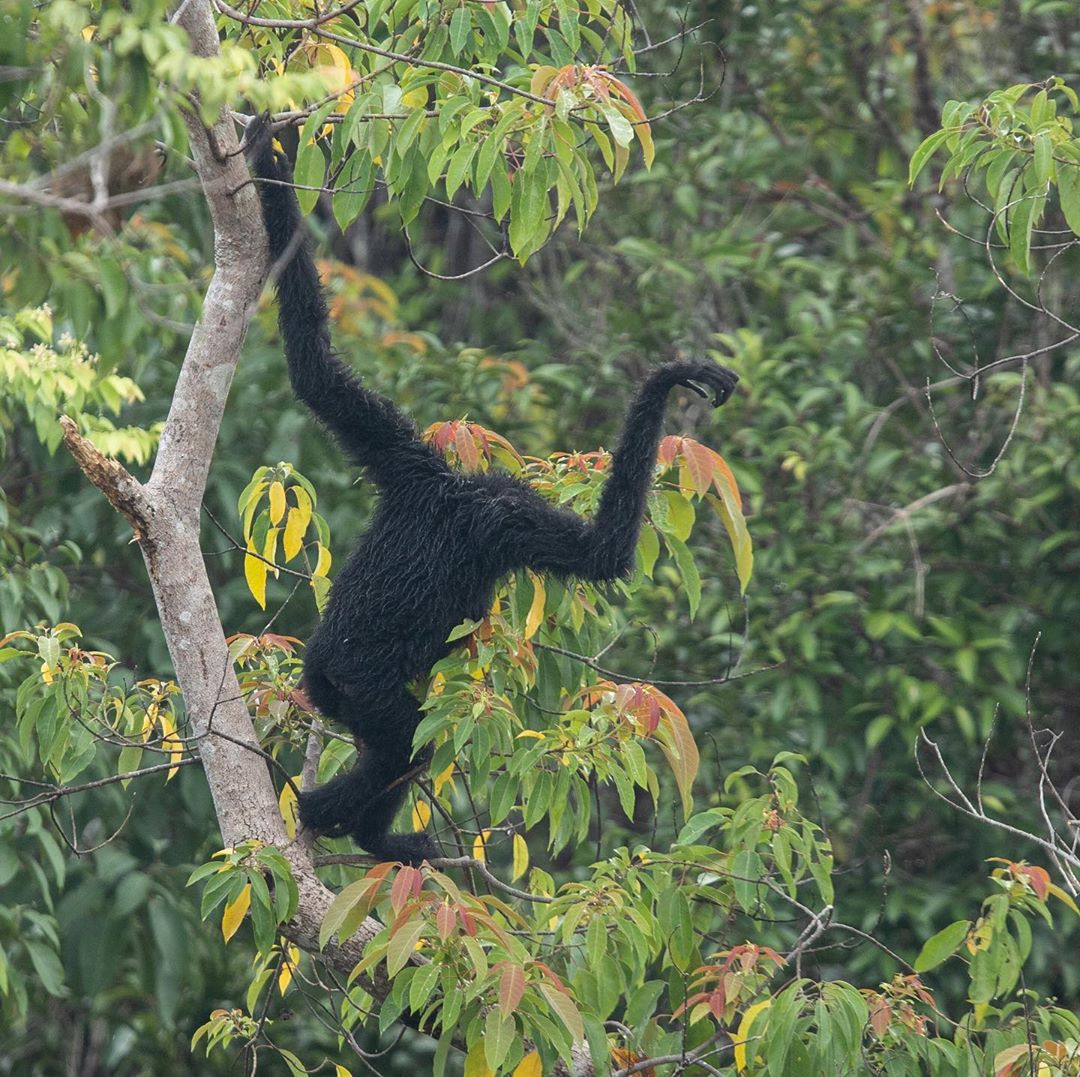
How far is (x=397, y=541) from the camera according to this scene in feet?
11.4

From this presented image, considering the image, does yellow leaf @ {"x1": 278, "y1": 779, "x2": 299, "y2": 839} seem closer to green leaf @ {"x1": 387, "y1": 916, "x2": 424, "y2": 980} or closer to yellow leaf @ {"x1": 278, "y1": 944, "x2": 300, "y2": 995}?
yellow leaf @ {"x1": 278, "y1": 944, "x2": 300, "y2": 995}

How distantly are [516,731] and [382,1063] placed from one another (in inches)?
142

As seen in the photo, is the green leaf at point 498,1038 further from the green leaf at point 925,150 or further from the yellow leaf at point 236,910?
the green leaf at point 925,150

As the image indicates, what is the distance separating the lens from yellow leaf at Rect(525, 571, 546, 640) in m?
3.43

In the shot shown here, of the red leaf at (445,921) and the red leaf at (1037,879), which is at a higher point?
the red leaf at (445,921)

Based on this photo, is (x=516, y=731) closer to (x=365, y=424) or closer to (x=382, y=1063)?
(x=365, y=424)

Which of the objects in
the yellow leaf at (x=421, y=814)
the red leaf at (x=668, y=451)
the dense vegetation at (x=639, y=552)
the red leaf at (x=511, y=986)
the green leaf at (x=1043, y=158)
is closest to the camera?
the red leaf at (x=511, y=986)

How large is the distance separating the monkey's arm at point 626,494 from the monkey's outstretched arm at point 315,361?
1.39 feet

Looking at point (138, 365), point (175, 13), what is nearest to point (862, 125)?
point (138, 365)

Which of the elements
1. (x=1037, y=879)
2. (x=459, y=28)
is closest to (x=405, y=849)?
(x=1037, y=879)

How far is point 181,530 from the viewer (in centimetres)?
324

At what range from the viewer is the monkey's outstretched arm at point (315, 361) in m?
3.36

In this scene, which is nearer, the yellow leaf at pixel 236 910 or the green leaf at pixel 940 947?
the yellow leaf at pixel 236 910

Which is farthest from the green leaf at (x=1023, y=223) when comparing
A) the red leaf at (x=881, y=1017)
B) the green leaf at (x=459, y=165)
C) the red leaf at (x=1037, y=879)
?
the red leaf at (x=881, y=1017)
